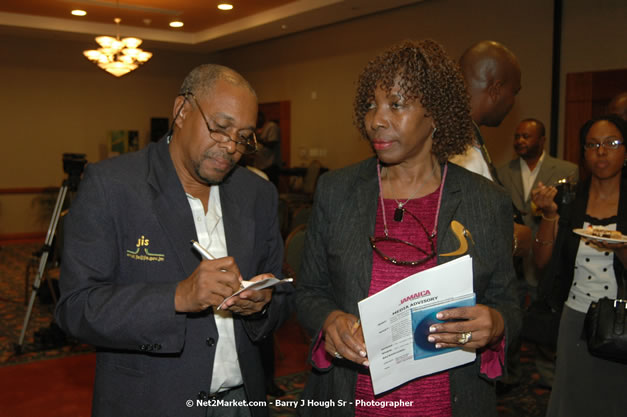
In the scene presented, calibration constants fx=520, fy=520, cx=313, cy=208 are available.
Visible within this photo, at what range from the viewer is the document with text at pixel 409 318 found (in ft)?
4.35

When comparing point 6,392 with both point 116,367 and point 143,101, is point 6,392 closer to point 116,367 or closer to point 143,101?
point 116,367

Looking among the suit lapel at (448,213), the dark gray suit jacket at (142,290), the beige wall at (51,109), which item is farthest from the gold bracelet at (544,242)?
the beige wall at (51,109)

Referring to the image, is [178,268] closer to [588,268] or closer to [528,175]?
[588,268]

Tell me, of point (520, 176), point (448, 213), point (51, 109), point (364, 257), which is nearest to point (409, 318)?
point (364, 257)

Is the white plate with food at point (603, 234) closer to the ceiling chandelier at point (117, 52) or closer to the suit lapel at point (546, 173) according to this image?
the suit lapel at point (546, 173)

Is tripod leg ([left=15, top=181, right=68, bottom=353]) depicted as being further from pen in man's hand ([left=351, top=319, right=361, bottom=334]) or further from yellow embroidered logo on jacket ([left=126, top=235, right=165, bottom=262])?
pen in man's hand ([left=351, top=319, right=361, bottom=334])

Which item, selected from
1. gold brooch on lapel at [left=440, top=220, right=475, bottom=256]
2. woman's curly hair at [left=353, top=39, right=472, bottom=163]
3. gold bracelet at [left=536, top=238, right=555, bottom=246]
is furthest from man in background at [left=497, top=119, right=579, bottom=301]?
gold brooch on lapel at [left=440, top=220, right=475, bottom=256]

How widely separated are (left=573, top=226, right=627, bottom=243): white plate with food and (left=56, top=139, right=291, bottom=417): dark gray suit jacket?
1.59 m

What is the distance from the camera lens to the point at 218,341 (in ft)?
5.66

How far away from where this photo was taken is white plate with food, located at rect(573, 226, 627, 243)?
237 cm

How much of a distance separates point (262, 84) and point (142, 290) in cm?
1117

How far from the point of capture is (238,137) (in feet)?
5.67

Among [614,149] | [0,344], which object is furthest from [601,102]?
[0,344]

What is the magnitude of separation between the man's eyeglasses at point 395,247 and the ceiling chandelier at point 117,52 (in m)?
7.77
